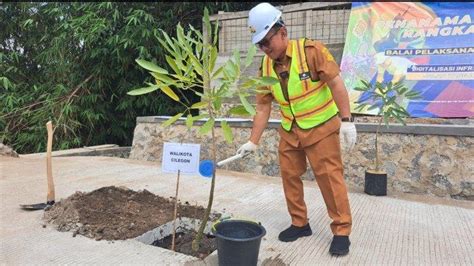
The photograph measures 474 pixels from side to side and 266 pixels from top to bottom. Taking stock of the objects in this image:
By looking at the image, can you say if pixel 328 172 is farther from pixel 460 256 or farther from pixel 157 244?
pixel 157 244

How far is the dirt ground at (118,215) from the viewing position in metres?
2.59

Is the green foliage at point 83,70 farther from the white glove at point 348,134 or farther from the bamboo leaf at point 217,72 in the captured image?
the white glove at point 348,134

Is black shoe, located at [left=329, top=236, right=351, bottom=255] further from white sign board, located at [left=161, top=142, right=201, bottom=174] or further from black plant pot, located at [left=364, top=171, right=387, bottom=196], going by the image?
black plant pot, located at [left=364, top=171, right=387, bottom=196]

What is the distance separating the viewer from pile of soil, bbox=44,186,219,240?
2633mm

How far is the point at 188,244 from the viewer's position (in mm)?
2525

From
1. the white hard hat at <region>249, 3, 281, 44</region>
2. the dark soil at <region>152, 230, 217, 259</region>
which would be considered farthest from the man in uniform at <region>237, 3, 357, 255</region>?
the dark soil at <region>152, 230, 217, 259</region>

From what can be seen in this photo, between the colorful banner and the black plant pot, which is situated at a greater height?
the colorful banner

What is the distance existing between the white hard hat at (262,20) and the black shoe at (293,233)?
4.17ft

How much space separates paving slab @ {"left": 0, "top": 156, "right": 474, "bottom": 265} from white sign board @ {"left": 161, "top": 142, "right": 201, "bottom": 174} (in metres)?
0.51

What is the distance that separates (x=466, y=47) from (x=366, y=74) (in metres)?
1.15

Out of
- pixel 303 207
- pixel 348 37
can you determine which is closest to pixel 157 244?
pixel 303 207

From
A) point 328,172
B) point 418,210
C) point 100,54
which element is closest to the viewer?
point 328,172

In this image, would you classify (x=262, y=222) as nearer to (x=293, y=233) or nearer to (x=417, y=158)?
(x=293, y=233)

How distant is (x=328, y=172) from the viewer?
236 centimetres
